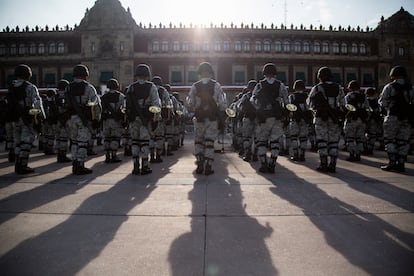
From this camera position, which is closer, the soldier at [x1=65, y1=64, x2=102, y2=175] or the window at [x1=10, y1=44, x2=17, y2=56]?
the soldier at [x1=65, y1=64, x2=102, y2=175]

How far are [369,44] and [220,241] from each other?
4445 centimetres

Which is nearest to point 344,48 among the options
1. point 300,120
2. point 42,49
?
point 300,120

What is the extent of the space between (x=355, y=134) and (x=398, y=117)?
1665 mm

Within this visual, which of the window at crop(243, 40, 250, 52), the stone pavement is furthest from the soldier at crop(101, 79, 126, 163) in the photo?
the window at crop(243, 40, 250, 52)

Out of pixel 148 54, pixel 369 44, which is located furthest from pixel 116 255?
pixel 369 44

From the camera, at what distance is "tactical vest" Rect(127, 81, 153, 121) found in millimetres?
5277

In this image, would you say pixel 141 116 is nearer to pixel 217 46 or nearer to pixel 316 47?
pixel 217 46

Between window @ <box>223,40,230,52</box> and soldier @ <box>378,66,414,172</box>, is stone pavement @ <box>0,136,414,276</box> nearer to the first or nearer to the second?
soldier @ <box>378,66,414,172</box>

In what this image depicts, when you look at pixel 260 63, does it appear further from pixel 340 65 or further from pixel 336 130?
pixel 336 130

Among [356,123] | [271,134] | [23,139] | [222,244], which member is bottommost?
[222,244]

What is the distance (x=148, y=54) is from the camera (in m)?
34.9

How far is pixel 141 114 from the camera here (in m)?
5.25

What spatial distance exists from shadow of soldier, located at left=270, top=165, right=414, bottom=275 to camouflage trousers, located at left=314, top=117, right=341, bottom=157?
6.70ft

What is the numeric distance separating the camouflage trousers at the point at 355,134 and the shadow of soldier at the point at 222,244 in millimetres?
5214
